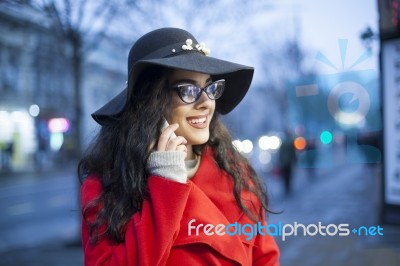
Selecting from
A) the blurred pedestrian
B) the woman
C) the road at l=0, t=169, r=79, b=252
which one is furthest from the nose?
the blurred pedestrian

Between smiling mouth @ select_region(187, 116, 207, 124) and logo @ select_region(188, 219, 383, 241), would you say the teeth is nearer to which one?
smiling mouth @ select_region(187, 116, 207, 124)

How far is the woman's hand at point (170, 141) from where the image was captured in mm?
1557

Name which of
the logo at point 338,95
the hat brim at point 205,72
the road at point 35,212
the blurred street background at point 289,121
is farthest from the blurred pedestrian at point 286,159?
the hat brim at point 205,72

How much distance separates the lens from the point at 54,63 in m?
7.57

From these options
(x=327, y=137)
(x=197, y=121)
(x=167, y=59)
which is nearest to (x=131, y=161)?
(x=197, y=121)

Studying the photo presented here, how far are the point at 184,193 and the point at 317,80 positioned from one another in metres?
1.15

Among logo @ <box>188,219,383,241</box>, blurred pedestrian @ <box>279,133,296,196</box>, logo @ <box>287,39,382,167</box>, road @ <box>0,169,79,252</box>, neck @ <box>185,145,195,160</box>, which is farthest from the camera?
blurred pedestrian @ <box>279,133,296,196</box>

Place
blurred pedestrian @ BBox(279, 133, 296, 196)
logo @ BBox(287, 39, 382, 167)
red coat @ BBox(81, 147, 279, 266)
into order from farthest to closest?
1. blurred pedestrian @ BBox(279, 133, 296, 196)
2. logo @ BBox(287, 39, 382, 167)
3. red coat @ BBox(81, 147, 279, 266)

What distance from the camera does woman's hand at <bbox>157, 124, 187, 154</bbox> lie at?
1.56 metres

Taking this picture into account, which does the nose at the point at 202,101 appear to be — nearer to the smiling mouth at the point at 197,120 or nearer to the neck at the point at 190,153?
the smiling mouth at the point at 197,120

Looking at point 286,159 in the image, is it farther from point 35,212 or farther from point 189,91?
point 189,91

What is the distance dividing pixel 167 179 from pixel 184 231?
0.70ft

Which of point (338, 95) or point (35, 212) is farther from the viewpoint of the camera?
point (35, 212)

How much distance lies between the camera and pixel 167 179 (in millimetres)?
1517
